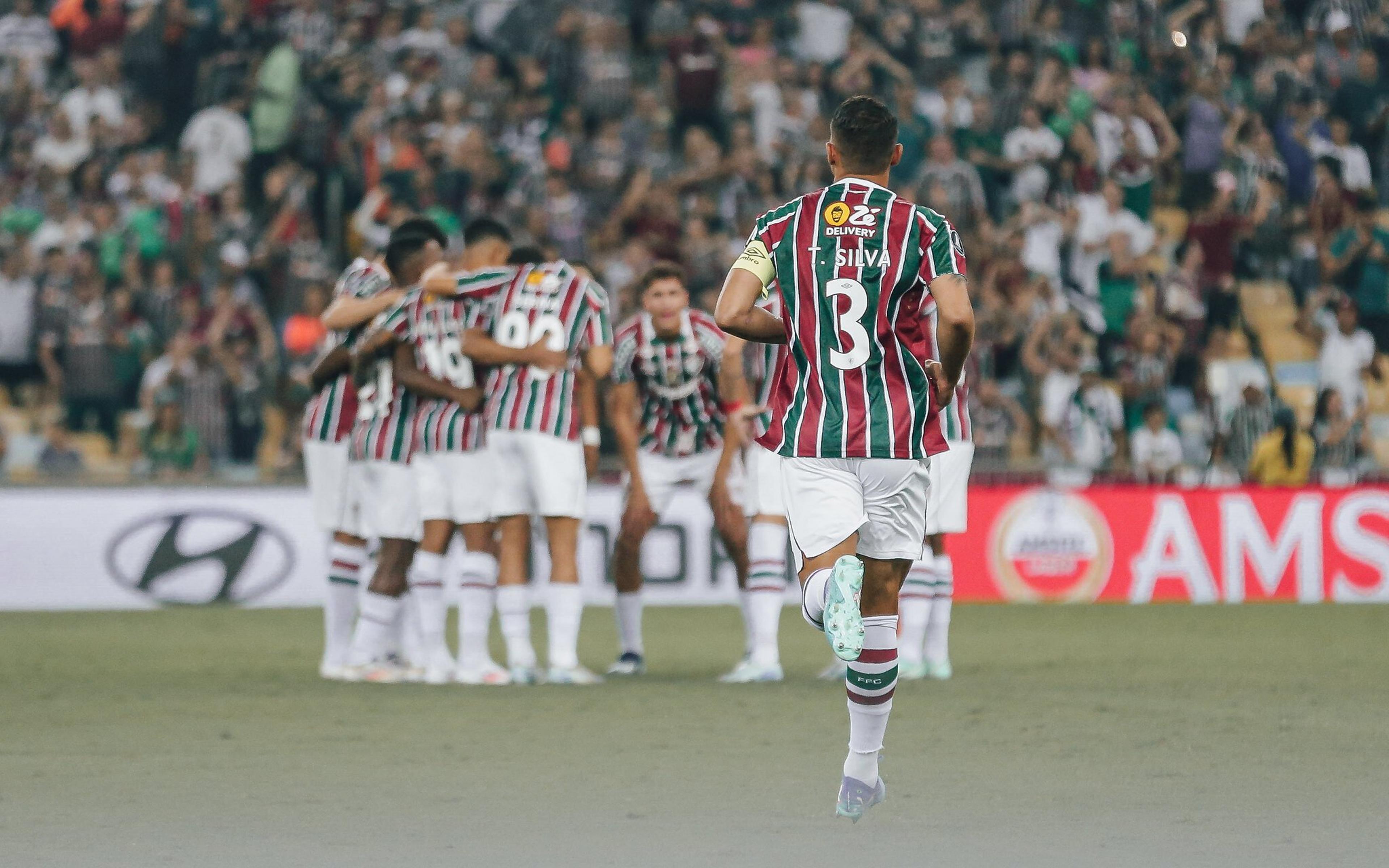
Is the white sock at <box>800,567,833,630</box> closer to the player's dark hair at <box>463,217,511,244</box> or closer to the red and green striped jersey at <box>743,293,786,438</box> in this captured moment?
the red and green striped jersey at <box>743,293,786,438</box>

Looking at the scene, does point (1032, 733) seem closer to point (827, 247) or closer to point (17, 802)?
point (827, 247)

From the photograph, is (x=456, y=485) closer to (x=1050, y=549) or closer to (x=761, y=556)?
(x=761, y=556)

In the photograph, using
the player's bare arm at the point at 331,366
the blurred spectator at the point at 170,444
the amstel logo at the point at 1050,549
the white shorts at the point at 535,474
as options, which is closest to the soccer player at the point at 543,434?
the white shorts at the point at 535,474

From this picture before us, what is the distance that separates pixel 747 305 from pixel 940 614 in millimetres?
5221

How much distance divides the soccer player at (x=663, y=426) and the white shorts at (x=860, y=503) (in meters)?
4.66

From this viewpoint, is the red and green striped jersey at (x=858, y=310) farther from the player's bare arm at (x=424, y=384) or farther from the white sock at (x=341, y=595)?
the white sock at (x=341, y=595)

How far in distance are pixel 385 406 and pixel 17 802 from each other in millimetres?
4628

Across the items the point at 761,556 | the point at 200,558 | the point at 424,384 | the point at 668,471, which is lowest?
the point at 200,558

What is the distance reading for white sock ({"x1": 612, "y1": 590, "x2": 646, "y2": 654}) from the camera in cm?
1148

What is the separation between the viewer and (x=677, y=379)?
11.3 m

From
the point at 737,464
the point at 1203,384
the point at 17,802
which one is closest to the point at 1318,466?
the point at 1203,384

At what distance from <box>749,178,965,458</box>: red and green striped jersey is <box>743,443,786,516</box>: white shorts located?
2681 millimetres

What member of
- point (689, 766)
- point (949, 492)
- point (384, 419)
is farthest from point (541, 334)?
point (689, 766)

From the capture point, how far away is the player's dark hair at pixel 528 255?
36.8ft
